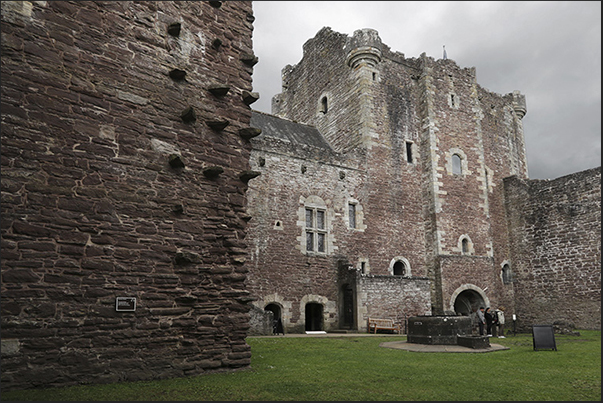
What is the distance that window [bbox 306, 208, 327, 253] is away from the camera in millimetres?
19656

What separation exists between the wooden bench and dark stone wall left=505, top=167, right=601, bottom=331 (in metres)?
10.2

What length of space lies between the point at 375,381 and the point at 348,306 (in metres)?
12.8

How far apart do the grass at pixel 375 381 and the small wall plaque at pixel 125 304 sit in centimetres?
106

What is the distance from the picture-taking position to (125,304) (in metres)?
6.81

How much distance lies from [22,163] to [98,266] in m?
1.75

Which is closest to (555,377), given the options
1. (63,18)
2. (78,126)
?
(78,126)

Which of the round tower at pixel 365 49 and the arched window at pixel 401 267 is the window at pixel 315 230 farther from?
the round tower at pixel 365 49

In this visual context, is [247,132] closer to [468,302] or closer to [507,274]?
[468,302]

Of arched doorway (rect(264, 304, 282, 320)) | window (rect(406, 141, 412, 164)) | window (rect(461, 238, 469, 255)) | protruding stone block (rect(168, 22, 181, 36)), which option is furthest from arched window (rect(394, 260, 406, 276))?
protruding stone block (rect(168, 22, 181, 36))

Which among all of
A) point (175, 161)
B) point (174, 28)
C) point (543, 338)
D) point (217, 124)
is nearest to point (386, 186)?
point (543, 338)

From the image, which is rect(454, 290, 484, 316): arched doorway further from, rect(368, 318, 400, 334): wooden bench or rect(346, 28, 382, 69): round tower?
rect(346, 28, 382, 69): round tower

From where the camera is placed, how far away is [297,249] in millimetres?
18984

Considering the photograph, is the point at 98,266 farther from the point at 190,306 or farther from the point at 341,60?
the point at 341,60

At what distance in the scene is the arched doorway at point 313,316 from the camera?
64.3 ft
